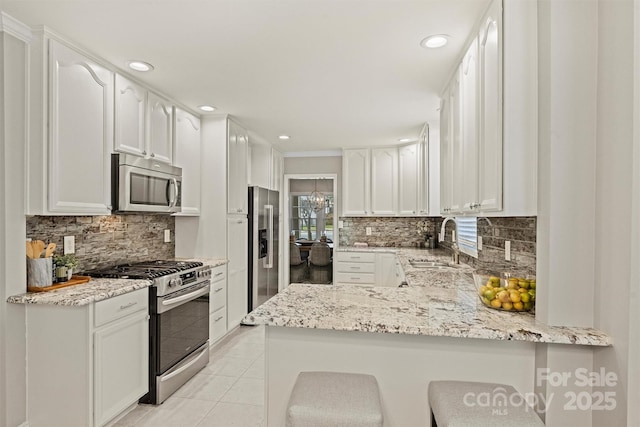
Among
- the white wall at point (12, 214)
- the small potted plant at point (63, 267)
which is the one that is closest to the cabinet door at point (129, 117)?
the white wall at point (12, 214)

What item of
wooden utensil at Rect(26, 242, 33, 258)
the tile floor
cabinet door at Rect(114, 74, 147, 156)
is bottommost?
the tile floor

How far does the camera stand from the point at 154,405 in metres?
2.60

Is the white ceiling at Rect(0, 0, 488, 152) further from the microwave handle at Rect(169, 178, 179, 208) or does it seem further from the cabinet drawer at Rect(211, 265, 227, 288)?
the cabinet drawer at Rect(211, 265, 227, 288)

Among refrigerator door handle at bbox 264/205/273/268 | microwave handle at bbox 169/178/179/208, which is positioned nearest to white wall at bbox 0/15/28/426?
microwave handle at bbox 169/178/179/208

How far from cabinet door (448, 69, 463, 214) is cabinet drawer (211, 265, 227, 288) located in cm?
235

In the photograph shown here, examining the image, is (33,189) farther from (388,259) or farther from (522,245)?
(388,259)

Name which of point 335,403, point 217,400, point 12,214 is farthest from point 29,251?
point 335,403

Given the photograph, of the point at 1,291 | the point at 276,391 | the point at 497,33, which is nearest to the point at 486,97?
the point at 497,33

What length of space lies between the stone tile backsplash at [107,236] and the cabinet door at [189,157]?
0.33 meters

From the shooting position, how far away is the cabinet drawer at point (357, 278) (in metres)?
5.12

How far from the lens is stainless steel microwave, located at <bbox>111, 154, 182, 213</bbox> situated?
263 cm

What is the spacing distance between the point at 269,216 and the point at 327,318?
3.62m

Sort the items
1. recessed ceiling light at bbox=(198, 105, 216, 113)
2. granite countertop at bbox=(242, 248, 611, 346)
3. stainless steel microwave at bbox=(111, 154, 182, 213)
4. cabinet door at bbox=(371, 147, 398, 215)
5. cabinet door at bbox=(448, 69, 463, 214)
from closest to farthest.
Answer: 1. granite countertop at bbox=(242, 248, 611, 346)
2. cabinet door at bbox=(448, 69, 463, 214)
3. stainless steel microwave at bbox=(111, 154, 182, 213)
4. recessed ceiling light at bbox=(198, 105, 216, 113)
5. cabinet door at bbox=(371, 147, 398, 215)

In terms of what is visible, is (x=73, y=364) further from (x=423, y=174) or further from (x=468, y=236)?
(x=423, y=174)
